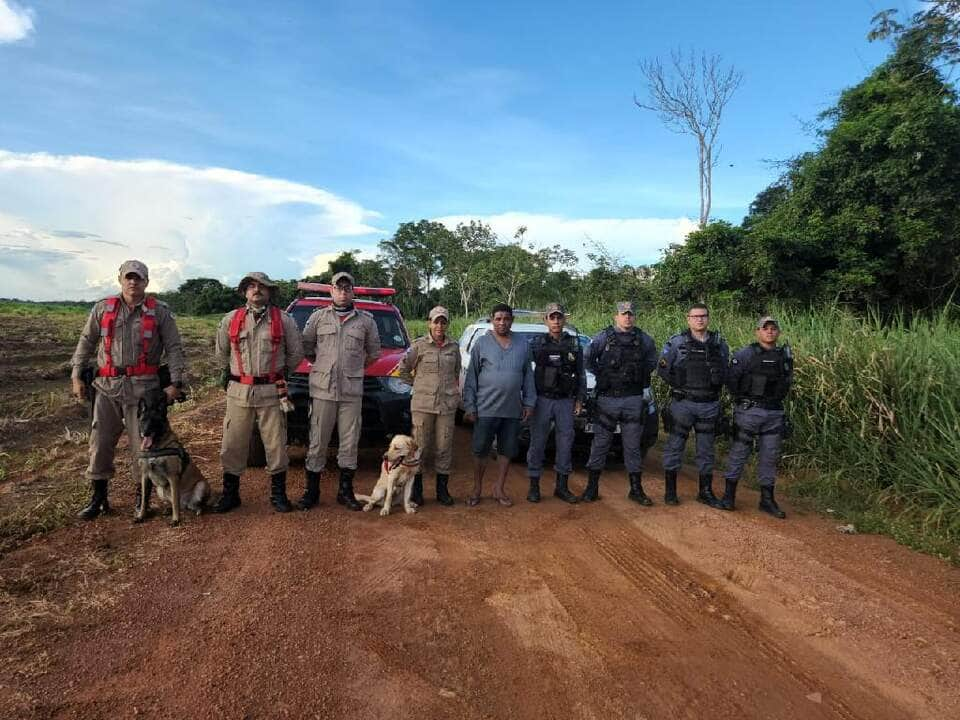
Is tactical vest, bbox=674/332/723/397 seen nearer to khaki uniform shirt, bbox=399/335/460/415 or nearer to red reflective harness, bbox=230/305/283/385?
khaki uniform shirt, bbox=399/335/460/415

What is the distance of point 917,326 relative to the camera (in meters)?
6.46

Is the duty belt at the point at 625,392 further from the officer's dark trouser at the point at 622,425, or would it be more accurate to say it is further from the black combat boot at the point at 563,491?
the black combat boot at the point at 563,491

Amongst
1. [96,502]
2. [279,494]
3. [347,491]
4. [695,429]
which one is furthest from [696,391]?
[96,502]

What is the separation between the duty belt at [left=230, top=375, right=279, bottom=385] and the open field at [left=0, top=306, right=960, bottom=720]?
3.58 feet

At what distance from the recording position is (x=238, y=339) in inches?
182

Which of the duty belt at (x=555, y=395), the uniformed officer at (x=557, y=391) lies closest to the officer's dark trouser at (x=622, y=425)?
the uniformed officer at (x=557, y=391)

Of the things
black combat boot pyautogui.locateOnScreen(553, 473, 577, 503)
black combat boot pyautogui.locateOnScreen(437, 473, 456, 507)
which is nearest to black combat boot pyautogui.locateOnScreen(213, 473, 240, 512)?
black combat boot pyautogui.locateOnScreen(437, 473, 456, 507)

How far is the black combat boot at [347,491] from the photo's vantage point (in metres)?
4.95

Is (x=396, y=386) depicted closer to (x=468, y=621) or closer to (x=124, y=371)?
(x=124, y=371)

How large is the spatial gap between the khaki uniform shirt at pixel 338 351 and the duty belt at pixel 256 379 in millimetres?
359

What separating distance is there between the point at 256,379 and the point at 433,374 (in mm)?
1470

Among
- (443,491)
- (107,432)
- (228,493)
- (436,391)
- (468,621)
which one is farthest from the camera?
(443,491)

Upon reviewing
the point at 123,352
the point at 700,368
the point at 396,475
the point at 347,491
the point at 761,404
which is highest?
the point at 123,352

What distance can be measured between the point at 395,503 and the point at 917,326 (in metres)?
6.09
